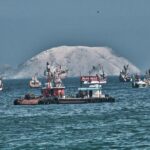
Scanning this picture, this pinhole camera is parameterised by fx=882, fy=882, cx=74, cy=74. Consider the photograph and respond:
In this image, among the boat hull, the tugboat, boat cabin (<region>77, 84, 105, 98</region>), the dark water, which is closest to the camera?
the dark water

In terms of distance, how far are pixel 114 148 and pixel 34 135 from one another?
1557 cm

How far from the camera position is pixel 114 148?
7362 cm

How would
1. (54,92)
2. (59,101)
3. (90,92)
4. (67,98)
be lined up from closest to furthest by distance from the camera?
(59,101) < (67,98) < (90,92) < (54,92)

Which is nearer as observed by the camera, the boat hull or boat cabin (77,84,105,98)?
the boat hull

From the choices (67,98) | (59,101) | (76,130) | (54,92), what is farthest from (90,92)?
(76,130)

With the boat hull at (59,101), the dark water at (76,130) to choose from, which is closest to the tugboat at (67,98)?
the boat hull at (59,101)

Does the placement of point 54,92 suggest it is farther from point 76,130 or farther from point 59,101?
point 76,130

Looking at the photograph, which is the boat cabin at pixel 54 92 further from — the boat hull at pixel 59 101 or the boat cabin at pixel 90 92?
the boat hull at pixel 59 101

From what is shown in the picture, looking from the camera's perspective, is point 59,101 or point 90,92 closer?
point 59,101

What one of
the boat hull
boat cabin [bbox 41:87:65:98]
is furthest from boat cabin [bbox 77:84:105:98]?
boat cabin [bbox 41:87:65:98]

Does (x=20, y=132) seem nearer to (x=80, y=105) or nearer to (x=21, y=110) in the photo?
(x=21, y=110)

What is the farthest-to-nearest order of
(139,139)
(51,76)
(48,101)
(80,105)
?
(51,76), (48,101), (80,105), (139,139)

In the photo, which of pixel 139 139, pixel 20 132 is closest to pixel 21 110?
pixel 20 132

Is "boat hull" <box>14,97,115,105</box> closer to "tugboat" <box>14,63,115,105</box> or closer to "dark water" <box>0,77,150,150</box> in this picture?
"tugboat" <box>14,63,115,105</box>
